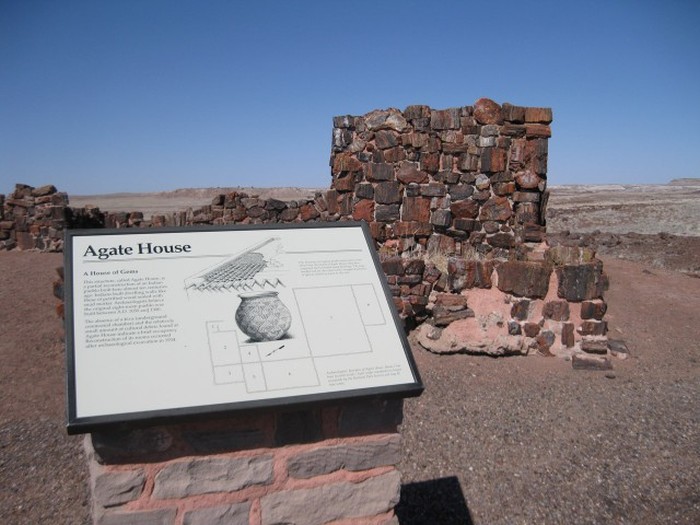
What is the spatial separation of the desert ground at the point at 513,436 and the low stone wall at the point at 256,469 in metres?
1.29

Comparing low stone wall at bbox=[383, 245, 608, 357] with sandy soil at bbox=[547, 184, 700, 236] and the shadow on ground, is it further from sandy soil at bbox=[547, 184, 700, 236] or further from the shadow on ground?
sandy soil at bbox=[547, 184, 700, 236]

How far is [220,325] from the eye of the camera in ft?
7.68

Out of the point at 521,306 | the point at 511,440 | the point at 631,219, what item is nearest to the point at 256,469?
the point at 511,440

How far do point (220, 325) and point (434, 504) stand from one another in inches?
85.7

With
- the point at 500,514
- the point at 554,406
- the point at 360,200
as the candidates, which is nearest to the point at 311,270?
the point at 500,514

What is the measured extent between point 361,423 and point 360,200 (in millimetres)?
6198

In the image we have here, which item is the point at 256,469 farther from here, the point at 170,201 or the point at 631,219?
the point at 170,201

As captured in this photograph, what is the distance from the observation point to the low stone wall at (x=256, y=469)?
217 centimetres

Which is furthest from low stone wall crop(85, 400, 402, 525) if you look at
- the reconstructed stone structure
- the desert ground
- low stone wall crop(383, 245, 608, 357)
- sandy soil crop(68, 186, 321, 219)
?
sandy soil crop(68, 186, 321, 219)

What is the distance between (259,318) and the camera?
2.39 metres

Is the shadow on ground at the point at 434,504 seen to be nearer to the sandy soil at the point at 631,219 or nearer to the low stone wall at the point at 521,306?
the low stone wall at the point at 521,306

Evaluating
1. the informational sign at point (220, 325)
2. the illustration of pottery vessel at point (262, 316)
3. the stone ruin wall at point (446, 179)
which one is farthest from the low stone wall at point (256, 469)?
the stone ruin wall at point (446, 179)

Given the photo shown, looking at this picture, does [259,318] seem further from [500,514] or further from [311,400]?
[500,514]

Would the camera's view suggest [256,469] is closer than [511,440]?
Yes
